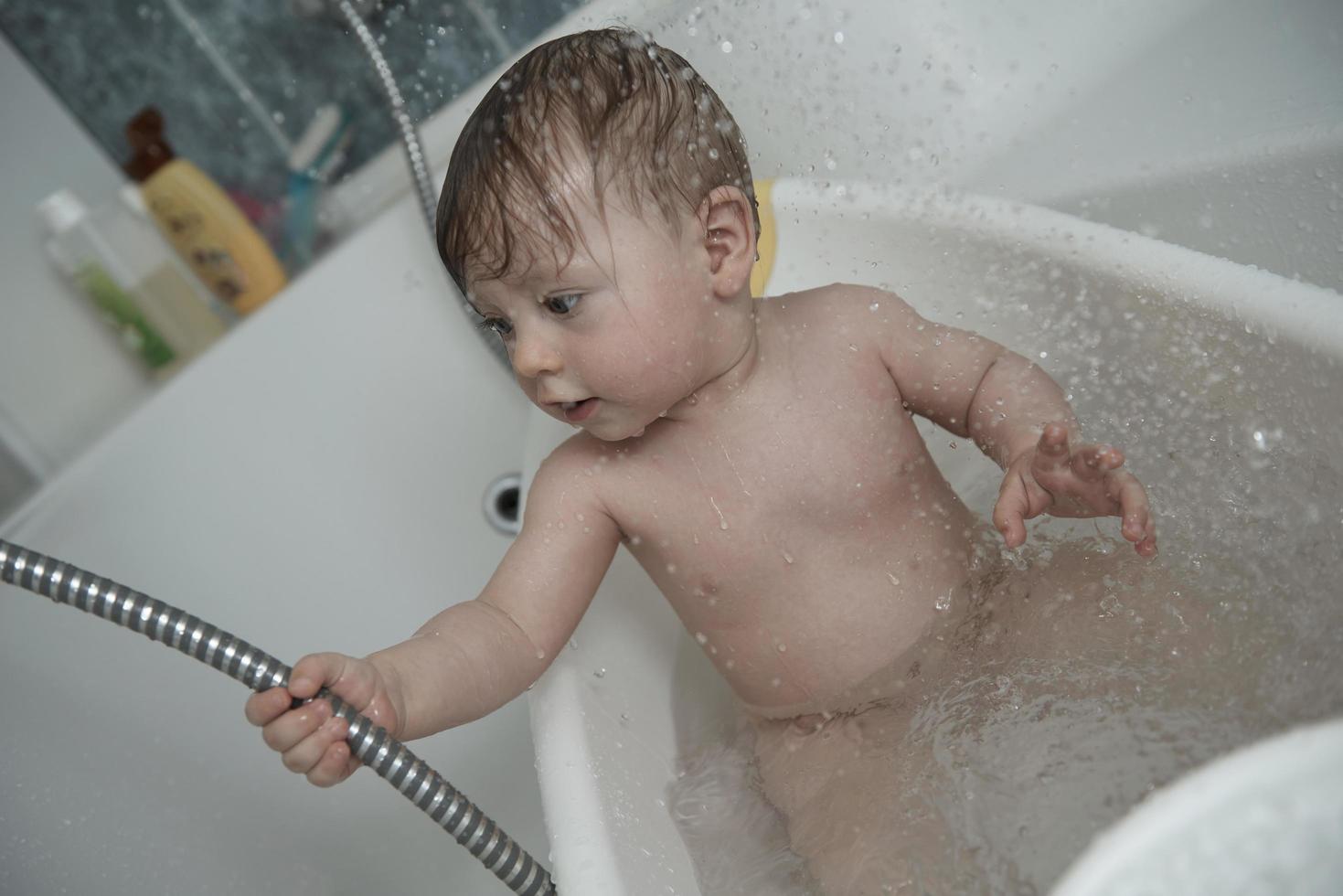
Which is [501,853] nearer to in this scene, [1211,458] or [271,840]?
[271,840]

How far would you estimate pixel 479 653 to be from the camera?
80 centimetres

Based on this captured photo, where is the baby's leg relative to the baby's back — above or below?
below

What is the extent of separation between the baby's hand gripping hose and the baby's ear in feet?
1.29

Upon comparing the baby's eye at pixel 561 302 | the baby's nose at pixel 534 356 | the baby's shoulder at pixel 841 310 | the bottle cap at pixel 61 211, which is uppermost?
the bottle cap at pixel 61 211

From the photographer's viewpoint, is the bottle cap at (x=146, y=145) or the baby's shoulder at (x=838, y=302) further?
the bottle cap at (x=146, y=145)

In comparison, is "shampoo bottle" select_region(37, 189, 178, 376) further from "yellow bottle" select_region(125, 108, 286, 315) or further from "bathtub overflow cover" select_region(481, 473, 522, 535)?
"bathtub overflow cover" select_region(481, 473, 522, 535)

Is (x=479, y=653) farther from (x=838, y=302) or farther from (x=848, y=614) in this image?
(x=838, y=302)

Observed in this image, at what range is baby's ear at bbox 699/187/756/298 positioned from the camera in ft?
2.71

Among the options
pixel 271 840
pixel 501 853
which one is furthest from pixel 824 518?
pixel 271 840

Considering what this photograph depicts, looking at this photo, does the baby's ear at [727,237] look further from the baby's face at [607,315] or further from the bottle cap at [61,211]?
the bottle cap at [61,211]

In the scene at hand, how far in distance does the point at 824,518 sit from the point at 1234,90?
0.73m

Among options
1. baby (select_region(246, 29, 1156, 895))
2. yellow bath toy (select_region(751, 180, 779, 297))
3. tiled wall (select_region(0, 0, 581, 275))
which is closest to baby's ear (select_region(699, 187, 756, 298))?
baby (select_region(246, 29, 1156, 895))

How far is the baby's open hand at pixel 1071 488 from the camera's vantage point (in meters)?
0.69

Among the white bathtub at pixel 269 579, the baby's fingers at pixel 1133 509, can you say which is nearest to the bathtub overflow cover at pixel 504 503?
the white bathtub at pixel 269 579
